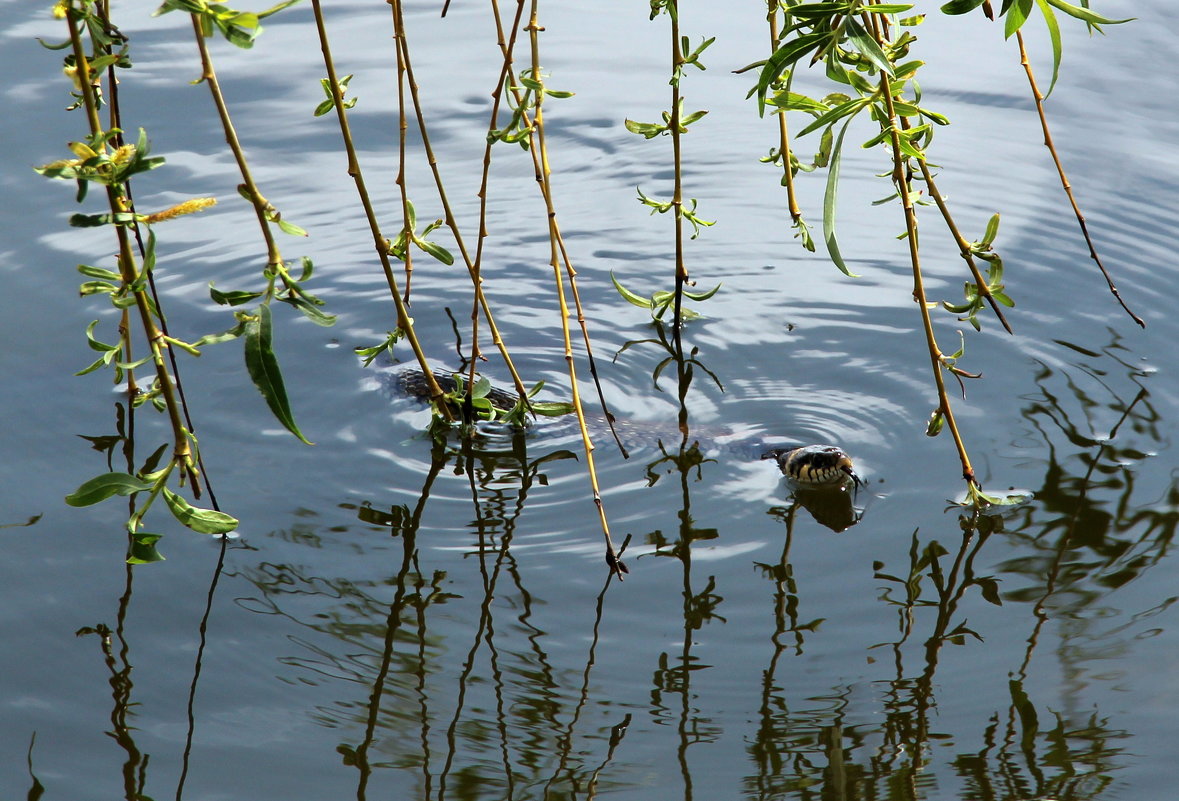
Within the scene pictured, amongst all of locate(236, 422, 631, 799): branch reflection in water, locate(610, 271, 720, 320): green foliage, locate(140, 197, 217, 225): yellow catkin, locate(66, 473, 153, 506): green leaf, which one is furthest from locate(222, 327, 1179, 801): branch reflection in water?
locate(140, 197, 217, 225): yellow catkin

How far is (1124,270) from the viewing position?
5.56 metres

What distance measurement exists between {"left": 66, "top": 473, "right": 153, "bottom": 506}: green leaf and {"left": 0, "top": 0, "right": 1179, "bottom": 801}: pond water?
860 mm

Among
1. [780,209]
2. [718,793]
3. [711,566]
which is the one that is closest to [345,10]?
[780,209]

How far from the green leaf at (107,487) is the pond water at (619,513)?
86 cm

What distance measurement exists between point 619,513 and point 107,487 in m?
2.10

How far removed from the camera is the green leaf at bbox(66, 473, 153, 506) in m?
2.14

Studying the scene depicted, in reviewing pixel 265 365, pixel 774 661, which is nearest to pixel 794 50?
pixel 265 365

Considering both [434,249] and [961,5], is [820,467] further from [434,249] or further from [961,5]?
[961,5]

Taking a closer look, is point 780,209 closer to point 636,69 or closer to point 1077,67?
point 636,69

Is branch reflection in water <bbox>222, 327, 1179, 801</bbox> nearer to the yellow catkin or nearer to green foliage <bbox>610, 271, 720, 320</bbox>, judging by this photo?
green foliage <bbox>610, 271, 720, 320</bbox>

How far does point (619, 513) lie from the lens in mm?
4035

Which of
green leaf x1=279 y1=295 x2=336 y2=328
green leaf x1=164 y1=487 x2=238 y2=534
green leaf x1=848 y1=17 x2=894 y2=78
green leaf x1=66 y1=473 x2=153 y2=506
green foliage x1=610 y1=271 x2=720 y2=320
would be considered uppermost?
green foliage x1=610 y1=271 x2=720 y2=320

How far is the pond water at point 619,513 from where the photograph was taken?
290 cm

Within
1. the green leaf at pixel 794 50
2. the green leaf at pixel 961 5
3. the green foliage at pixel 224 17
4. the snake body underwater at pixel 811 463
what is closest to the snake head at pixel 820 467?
the snake body underwater at pixel 811 463
